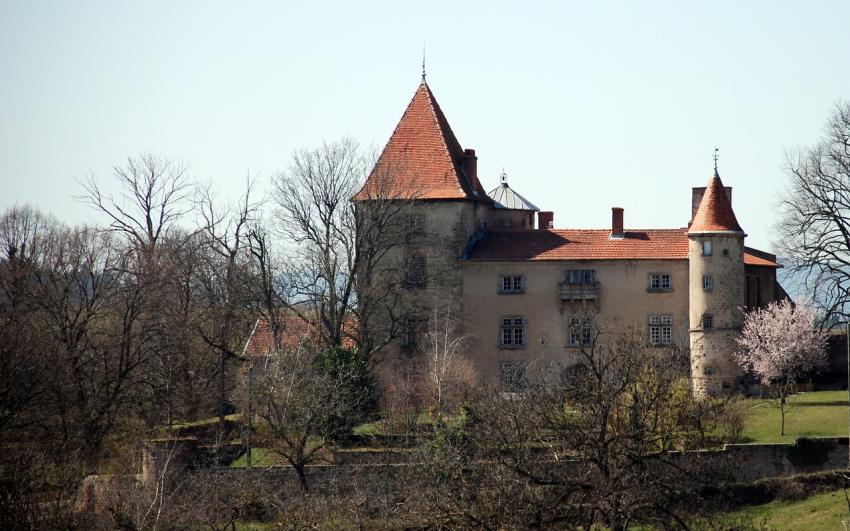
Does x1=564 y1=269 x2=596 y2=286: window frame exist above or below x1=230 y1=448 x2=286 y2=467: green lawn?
above

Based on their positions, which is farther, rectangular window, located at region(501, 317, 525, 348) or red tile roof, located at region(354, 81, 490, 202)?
red tile roof, located at region(354, 81, 490, 202)

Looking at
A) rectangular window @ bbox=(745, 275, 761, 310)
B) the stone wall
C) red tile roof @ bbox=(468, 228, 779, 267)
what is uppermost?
red tile roof @ bbox=(468, 228, 779, 267)

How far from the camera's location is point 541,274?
59969 millimetres

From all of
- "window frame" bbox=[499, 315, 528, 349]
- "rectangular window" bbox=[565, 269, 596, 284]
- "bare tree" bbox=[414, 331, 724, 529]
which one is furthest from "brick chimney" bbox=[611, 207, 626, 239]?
"bare tree" bbox=[414, 331, 724, 529]

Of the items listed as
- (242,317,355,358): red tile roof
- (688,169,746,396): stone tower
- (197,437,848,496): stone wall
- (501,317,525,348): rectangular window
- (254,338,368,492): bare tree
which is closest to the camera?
(197,437,848,496): stone wall

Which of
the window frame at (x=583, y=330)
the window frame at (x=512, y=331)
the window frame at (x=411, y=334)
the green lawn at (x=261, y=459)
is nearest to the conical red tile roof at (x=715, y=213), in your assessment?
the window frame at (x=583, y=330)

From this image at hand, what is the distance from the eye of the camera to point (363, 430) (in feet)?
162

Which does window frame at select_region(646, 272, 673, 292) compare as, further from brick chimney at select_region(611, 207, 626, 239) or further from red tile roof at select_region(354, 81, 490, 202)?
red tile roof at select_region(354, 81, 490, 202)

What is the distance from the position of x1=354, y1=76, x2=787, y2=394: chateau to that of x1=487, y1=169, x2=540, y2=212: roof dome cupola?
6480 millimetres

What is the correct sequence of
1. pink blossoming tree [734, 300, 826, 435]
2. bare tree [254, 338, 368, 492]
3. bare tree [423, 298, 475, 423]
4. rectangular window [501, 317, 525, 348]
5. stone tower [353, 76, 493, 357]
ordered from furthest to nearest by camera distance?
rectangular window [501, 317, 525, 348] → stone tower [353, 76, 493, 357] → pink blossoming tree [734, 300, 826, 435] → bare tree [423, 298, 475, 423] → bare tree [254, 338, 368, 492]

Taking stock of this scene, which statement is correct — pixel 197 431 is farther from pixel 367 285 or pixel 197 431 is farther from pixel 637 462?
pixel 637 462

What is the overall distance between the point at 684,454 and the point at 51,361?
19265mm

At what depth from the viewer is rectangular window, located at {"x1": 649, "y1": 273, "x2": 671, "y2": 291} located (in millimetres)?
59094

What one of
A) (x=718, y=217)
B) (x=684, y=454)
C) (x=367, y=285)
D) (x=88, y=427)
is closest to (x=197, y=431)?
(x=88, y=427)
